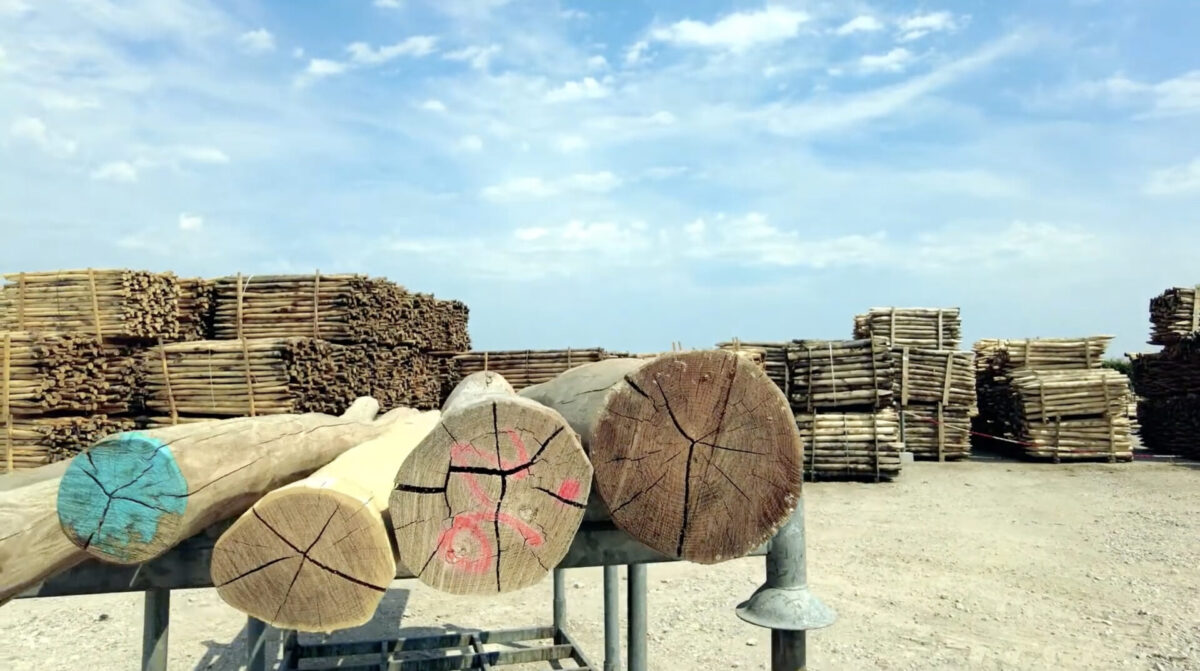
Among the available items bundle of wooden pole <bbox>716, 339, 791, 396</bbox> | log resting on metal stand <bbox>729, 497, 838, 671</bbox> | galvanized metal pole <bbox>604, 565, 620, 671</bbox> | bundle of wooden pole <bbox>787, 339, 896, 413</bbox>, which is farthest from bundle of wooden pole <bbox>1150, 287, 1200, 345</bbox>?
log resting on metal stand <bbox>729, 497, 838, 671</bbox>

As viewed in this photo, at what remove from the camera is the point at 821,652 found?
666 cm

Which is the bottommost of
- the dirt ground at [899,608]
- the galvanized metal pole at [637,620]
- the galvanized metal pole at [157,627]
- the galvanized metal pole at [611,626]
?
the dirt ground at [899,608]

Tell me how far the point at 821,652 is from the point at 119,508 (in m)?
5.90

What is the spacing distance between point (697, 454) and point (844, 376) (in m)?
14.0

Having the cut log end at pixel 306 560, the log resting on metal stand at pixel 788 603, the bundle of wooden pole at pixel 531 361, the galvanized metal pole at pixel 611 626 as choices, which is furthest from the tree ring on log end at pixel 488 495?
the bundle of wooden pole at pixel 531 361

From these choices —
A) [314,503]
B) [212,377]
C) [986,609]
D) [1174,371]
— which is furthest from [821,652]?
[1174,371]

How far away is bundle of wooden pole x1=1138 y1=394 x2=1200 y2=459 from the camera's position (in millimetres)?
18109

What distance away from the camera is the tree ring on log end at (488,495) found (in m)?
2.30

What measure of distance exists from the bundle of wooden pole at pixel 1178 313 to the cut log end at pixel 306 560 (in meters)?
21.2

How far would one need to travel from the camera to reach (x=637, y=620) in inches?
184

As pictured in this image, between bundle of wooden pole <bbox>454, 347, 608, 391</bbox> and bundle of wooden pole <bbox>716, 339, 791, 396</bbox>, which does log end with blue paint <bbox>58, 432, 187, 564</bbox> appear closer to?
bundle of wooden pole <bbox>454, 347, 608, 391</bbox>

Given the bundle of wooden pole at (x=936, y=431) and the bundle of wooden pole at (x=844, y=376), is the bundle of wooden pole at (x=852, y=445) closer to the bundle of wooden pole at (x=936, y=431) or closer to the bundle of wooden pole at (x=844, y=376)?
the bundle of wooden pole at (x=844, y=376)

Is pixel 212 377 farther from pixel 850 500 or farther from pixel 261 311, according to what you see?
pixel 850 500

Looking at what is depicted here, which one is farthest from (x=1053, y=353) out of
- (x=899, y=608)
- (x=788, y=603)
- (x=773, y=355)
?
(x=788, y=603)
